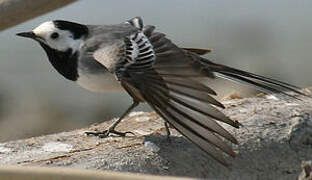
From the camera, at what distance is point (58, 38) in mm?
4266

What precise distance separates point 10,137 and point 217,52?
2189mm

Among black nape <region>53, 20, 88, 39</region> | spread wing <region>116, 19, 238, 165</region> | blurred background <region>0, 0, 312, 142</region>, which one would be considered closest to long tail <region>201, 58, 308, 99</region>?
spread wing <region>116, 19, 238, 165</region>

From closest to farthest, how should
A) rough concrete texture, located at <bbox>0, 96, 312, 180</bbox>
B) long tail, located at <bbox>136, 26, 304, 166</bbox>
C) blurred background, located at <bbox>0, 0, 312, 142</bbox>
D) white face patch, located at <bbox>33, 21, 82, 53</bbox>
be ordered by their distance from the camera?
long tail, located at <bbox>136, 26, 304, 166</bbox> < rough concrete texture, located at <bbox>0, 96, 312, 180</bbox> < white face patch, located at <bbox>33, 21, 82, 53</bbox> < blurred background, located at <bbox>0, 0, 312, 142</bbox>

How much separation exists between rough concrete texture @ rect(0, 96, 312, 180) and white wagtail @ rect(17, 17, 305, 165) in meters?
0.13

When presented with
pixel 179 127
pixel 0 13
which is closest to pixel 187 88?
pixel 179 127

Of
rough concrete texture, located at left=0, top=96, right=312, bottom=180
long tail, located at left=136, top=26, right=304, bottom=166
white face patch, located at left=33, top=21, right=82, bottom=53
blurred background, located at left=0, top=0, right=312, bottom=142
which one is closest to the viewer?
long tail, located at left=136, top=26, right=304, bottom=166

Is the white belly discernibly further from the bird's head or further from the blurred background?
the blurred background

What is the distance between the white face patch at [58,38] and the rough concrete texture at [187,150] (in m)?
0.41

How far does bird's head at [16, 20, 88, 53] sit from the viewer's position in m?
4.23

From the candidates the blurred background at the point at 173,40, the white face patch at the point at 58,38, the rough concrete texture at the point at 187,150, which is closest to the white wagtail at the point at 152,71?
the white face patch at the point at 58,38

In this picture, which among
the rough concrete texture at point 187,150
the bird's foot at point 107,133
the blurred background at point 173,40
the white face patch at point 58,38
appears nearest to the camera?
the rough concrete texture at point 187,150

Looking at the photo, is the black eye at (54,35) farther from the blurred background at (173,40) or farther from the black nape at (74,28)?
the blurred background at (173,40)

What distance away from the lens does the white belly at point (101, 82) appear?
157 inches

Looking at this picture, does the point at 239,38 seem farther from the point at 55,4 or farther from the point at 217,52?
the point at 55,4
